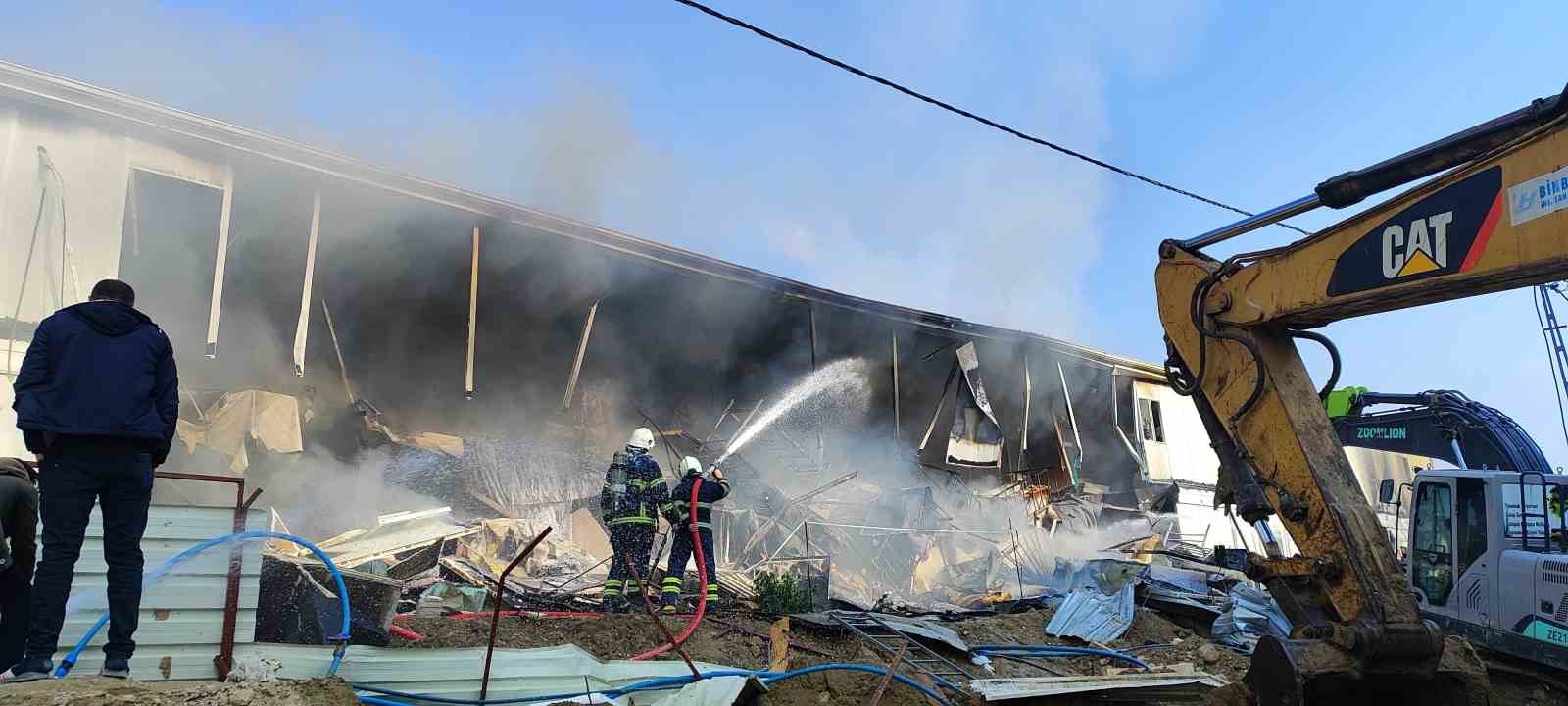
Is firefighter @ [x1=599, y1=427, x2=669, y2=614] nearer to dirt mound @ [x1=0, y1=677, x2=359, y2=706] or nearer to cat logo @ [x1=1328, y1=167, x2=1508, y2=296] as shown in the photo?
dirt mound @ [x1=0, y1=677, x2=359, y2=706]

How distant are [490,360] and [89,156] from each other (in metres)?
5.46

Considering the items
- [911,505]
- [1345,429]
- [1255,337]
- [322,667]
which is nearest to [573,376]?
[911,505]

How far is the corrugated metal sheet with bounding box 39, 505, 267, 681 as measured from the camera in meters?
3.86

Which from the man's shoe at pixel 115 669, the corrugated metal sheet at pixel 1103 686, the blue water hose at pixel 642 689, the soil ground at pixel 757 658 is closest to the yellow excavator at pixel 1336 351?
the corrugated metal sheet at pixel 1103 686

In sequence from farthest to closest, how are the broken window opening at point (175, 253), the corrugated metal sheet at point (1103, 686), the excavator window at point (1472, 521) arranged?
the broken window opening at point (175, 253) → the excavator window at point (1472, 521) → the corrugated metal sheet at point (1103, 686)

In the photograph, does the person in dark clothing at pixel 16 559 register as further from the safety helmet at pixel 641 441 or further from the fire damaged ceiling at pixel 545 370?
the fire damaged ceiling at pixel 545 370

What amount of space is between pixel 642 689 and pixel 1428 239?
4.62 metres

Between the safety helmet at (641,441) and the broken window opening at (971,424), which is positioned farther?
the broken window opening at (971,424)

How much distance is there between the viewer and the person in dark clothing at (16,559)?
12.3 feet

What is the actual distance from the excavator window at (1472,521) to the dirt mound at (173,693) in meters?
8.87

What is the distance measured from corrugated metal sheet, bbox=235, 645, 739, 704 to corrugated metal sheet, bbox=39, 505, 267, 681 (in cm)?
18

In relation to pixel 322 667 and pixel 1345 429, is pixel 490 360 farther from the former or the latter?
pixel 1345 429

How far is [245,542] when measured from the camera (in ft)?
13.6

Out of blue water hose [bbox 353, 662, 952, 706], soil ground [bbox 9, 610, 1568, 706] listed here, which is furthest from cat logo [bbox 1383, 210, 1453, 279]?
blue water hose [bbox 353, 662, 952, 706]
